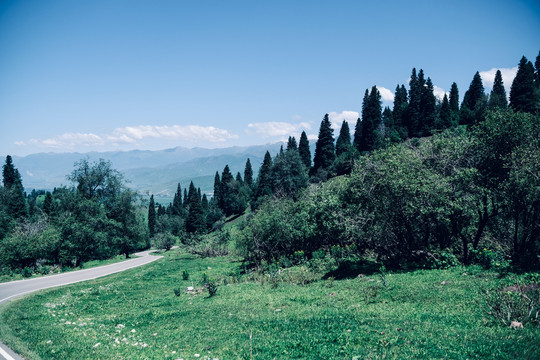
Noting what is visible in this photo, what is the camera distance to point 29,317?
1505 centimetres

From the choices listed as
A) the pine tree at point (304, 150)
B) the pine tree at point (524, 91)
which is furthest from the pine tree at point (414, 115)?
the pine tree at point (304, 150)

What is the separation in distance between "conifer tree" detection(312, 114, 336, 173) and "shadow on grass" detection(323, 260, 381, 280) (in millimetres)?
56266

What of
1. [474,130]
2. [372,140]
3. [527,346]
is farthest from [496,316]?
[372,140]

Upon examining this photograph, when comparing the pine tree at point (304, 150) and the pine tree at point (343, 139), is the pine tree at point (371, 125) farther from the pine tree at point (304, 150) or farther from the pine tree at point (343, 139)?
the pine tree at point (304, 150)

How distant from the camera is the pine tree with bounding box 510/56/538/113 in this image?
193ft

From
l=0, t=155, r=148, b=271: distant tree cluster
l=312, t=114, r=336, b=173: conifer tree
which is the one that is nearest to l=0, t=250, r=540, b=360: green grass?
l=0, t=155, r=148, b=271: distant tree cluster

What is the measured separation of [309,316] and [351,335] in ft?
9.62

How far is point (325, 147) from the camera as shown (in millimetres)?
78562

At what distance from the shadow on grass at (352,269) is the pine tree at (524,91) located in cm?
5914

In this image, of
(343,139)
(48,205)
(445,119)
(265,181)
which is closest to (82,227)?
(265,181)

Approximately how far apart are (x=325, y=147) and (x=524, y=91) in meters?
43.6

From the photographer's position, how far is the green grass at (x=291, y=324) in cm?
821

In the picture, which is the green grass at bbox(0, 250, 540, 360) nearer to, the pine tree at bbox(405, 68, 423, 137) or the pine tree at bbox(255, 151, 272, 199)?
the pine tree at bbox(255, 151, 272, 199)

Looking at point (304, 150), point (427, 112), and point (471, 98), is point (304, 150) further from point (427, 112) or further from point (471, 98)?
point (471, 98)
